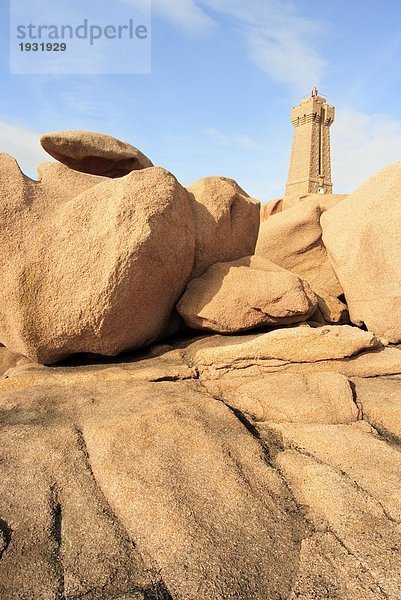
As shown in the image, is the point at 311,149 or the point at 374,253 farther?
the point at 311,149

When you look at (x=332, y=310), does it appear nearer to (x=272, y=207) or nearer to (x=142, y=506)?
(x=142, y=506)

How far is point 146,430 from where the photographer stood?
283 cm

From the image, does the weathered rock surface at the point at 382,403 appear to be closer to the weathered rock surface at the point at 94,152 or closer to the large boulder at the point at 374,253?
the large boulder at the point at 374,253

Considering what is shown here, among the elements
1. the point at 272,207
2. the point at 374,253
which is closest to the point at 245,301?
the point at 374,253

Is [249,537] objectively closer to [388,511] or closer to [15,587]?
[388,511]

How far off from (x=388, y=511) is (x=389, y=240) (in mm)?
3500

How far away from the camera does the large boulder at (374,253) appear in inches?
193

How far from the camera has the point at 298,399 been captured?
3.31 meters

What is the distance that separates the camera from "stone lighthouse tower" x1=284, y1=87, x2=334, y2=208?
3200 centimetres

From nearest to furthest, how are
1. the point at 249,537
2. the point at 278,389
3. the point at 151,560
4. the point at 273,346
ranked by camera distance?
the point at 151,560, the point at 249,537, the point at 278,389, the point at 273,346

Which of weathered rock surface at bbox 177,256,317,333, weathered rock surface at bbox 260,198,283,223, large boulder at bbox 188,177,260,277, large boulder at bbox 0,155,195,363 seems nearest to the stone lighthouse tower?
weathered rock surface at bbox 260,198,283,223


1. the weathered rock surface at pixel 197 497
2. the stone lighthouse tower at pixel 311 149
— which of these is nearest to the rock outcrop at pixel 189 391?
the weathered rock surface at pixel 197 497

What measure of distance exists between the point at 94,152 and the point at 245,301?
299 centimetres

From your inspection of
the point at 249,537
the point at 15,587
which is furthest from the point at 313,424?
the point at 15,587
